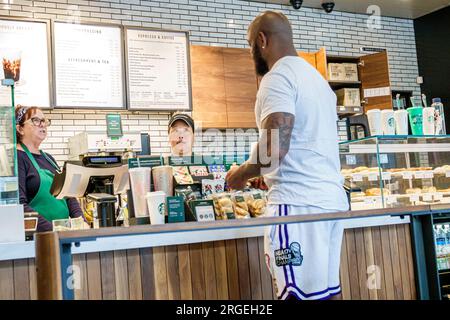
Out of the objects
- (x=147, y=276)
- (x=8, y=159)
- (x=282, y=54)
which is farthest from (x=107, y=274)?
(x=282, y=54)

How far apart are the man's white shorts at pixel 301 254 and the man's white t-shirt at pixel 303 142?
64 millimetres

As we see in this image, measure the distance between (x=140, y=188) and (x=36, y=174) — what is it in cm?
183

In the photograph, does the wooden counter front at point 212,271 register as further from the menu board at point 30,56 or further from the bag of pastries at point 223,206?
the menu board at point 30,56

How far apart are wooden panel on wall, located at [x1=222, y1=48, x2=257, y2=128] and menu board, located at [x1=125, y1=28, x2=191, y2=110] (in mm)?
450

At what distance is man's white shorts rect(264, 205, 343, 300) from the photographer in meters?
1.95

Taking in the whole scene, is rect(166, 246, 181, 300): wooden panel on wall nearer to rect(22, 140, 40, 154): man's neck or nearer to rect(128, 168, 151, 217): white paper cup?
rect(128, 168, 151, 217): white paper cup

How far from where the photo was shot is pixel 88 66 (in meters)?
5.17

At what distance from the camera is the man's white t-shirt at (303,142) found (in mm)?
2074

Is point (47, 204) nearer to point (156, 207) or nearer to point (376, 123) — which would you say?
point (156, 207)

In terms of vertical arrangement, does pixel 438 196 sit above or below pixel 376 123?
below

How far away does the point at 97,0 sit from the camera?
5582mm

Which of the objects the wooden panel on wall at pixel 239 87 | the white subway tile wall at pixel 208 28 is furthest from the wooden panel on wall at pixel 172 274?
the wooden panel on wall at pixel 239 87
